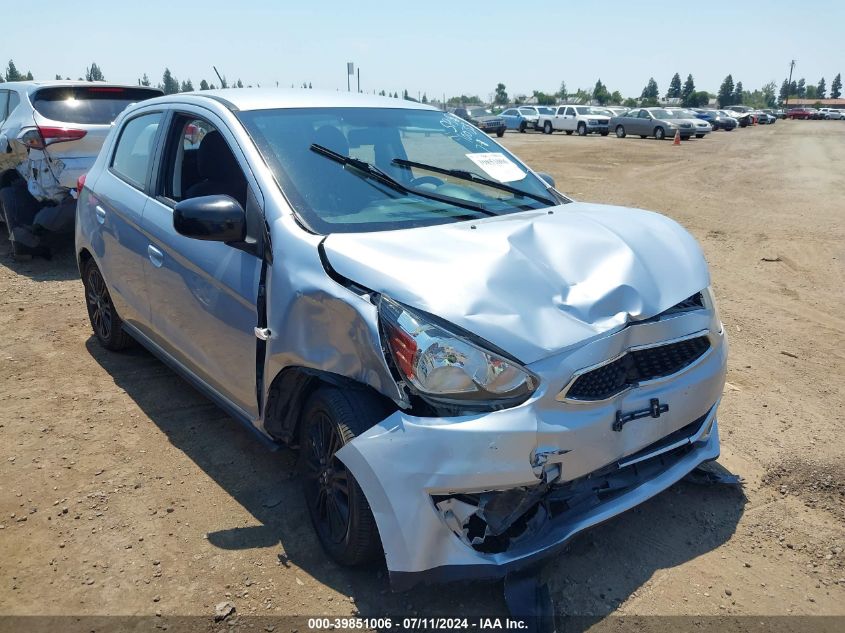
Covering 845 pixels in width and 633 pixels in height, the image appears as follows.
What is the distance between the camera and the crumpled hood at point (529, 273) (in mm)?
2406

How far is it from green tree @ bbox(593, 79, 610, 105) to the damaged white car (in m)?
120

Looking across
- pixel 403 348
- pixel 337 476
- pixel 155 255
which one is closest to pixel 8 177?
pixel 155 255

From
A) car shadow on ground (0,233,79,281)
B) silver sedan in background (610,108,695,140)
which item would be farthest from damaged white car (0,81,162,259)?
silver sedan in background (610,108,695,140)

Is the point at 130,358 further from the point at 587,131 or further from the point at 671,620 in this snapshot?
the point at 587,131

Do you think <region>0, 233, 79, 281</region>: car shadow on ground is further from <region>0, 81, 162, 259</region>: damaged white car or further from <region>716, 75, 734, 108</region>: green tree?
<region>716, 75, 734, 108</region>: green tree

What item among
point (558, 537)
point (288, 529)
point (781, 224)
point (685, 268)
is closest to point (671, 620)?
point (558, 537)

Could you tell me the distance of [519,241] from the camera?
2.79m

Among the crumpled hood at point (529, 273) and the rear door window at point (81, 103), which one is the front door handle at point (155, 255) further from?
the rear door window at point (81, 103)

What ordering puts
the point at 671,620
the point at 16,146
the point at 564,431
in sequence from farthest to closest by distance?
the point at 16,146 → the point at 671,620 → the point at 564,431

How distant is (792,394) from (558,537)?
270 cm

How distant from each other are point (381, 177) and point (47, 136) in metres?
5.53

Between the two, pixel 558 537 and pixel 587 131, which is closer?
pixel 558 537

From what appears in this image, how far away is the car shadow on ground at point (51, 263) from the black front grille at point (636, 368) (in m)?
6.60

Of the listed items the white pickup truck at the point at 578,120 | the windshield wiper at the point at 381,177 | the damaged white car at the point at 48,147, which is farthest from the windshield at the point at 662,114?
the windshield wiper at the point at 381,177
